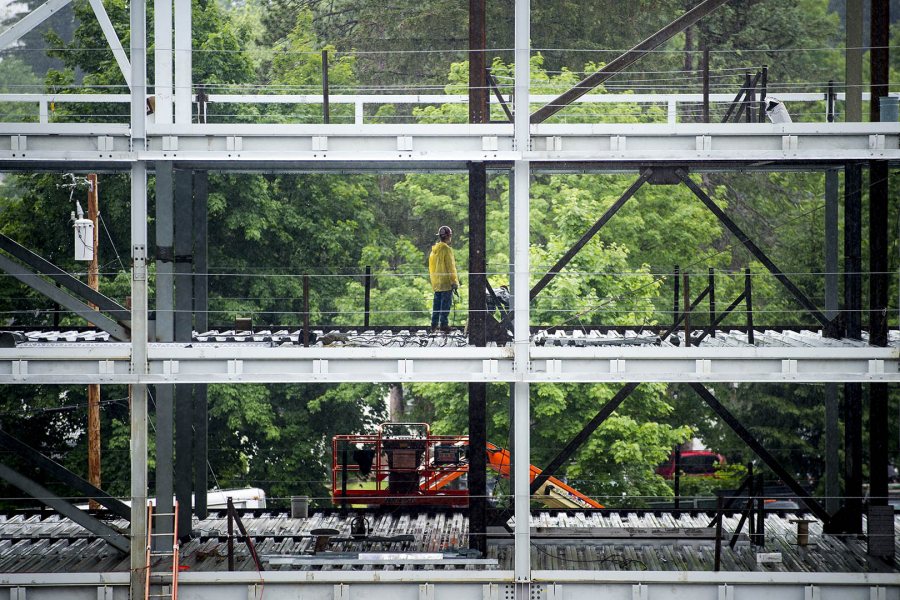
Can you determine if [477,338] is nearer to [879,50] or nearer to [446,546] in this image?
[446,546]

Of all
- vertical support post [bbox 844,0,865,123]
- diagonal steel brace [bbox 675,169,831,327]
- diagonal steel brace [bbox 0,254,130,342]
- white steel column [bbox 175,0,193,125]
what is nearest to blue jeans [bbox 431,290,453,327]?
diagonal steel brace [bbox 675,169,831,327]

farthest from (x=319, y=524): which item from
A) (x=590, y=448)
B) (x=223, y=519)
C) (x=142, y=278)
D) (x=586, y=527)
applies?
(x=590, y=448)

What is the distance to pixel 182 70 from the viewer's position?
12.1 m

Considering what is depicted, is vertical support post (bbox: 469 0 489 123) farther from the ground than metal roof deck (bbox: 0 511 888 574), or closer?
farther from the ground

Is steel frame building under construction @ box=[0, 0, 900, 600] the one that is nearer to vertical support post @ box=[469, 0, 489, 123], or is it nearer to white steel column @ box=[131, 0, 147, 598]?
white steel column @ box=[131, 0, 147, 598]

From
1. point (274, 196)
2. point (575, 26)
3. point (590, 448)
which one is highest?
point (575, 26)

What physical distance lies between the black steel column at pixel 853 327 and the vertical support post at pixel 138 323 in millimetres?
6630

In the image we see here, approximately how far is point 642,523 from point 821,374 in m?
3.31

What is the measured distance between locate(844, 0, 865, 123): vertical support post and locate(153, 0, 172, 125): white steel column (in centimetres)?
666

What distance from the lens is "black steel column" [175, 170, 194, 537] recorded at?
38.4ft

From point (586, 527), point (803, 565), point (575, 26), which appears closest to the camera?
point (803, 565)

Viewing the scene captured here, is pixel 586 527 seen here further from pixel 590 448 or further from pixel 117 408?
pixel 117 408

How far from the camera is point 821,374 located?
10.1m

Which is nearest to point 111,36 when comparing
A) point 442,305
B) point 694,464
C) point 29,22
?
point 29,22
